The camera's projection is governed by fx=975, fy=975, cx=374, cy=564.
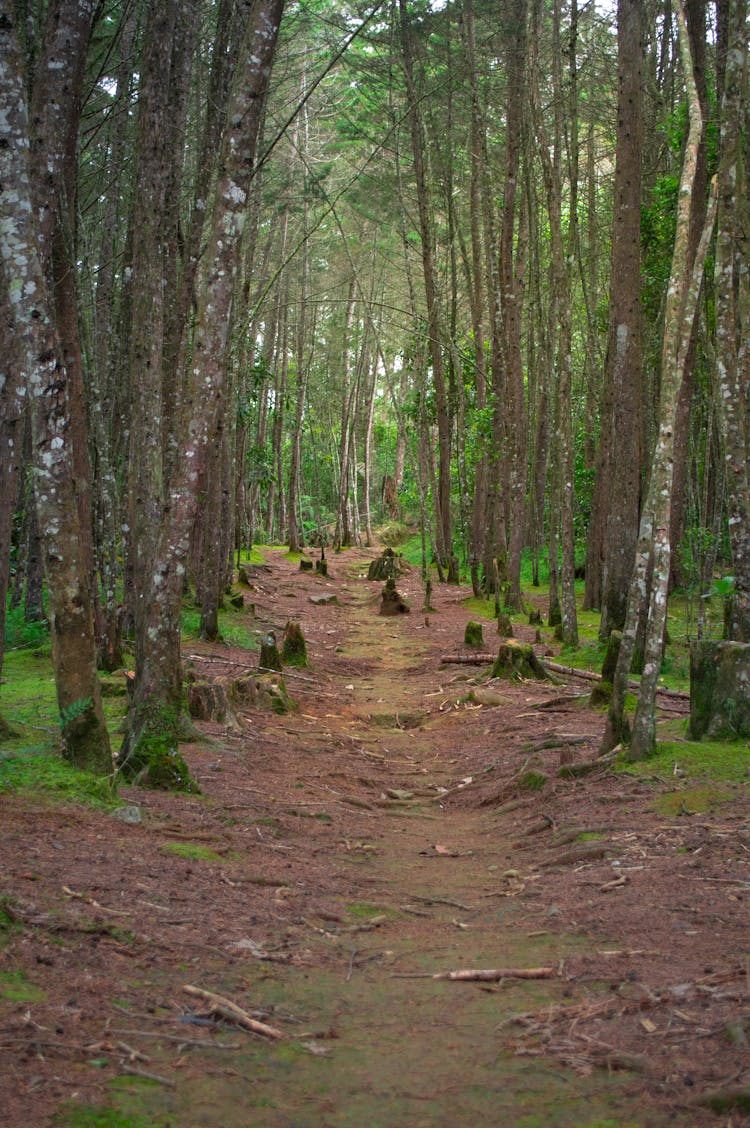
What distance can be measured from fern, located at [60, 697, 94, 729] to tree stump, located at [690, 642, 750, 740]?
4.78 metres

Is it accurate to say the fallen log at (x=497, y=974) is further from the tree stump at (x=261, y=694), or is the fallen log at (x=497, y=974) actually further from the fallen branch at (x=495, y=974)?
the tree stump at (x=261, y=694)

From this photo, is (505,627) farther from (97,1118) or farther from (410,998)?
(97,1118)

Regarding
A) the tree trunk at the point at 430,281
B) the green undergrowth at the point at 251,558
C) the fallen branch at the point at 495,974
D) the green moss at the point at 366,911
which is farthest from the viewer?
the green undergrowth at the point at 251,558

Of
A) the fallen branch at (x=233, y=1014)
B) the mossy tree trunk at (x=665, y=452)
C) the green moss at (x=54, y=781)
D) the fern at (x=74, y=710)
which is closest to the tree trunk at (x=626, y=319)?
the mossy tree trunk at (x=665, y=452)

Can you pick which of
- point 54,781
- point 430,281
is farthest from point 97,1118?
point 430,281

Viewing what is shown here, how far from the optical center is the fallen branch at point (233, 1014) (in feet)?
11.9

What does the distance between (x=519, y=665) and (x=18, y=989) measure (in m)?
10.7

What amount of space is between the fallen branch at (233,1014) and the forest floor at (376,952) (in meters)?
0.01

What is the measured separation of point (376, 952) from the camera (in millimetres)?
4836

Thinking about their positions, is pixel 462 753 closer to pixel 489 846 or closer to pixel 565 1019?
pixel 489 846

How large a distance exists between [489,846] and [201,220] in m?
9.97

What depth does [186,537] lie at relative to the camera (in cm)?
800

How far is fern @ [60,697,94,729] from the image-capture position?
22.0ft

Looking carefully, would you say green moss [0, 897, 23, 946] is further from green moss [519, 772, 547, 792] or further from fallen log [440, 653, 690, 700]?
fallen log [440, 653, 690, 700]
